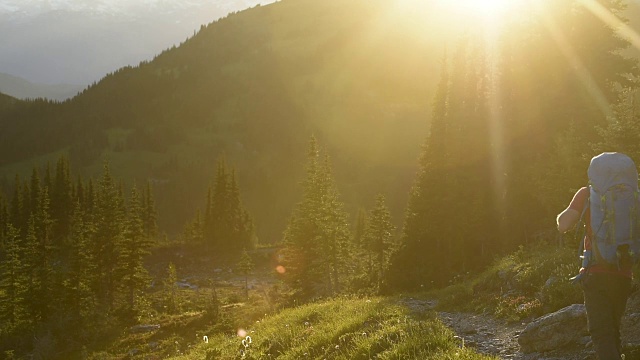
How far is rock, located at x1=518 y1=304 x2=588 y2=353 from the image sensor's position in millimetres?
9930

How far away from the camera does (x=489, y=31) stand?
57875mm

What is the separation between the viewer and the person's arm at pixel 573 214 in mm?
6457

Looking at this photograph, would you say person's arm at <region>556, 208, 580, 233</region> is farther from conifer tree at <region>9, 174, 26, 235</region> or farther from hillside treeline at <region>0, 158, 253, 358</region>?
conifer tree at <region>9, 174, 26, 235</region>

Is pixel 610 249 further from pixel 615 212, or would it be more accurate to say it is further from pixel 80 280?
pixel 80 280

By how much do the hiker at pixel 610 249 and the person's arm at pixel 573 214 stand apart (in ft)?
0.67

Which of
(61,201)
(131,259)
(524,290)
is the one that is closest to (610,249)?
(524,290)

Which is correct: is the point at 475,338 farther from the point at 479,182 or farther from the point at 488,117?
the point at 488,117

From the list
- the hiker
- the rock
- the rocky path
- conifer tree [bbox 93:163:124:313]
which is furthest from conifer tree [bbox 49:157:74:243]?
the hiker

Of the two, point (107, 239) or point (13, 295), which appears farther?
point (107, 239)

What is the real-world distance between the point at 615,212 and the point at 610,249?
48cm

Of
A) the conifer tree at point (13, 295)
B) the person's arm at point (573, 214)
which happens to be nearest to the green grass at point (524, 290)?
the person's arm at point (573, 214)

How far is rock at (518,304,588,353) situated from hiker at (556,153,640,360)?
4.02 metres

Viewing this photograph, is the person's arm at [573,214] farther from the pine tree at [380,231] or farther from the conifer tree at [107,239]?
the conifer tree at [107,239]

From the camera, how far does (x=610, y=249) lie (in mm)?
6113
